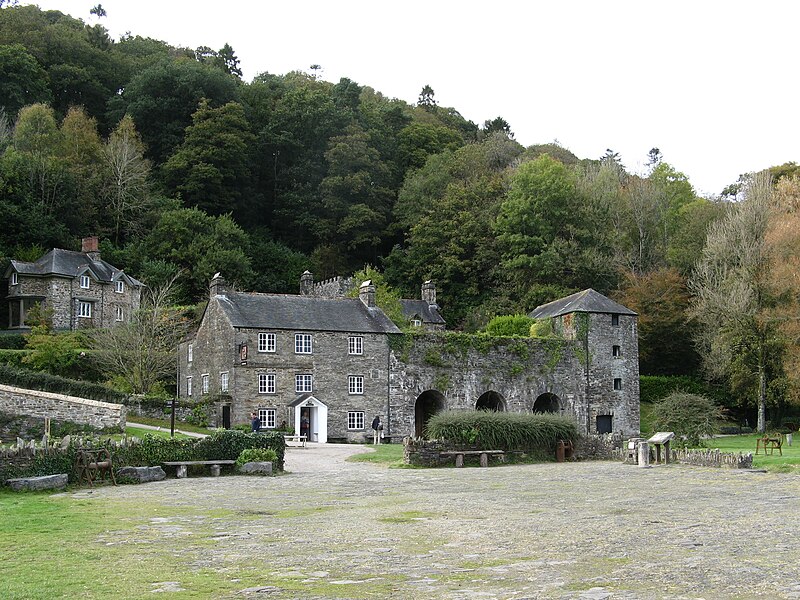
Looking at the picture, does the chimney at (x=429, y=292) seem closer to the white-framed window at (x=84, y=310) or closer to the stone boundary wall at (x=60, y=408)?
the white-framed window at (x=84, y=310)

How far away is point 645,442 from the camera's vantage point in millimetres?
26469

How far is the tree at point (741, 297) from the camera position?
1916 inches

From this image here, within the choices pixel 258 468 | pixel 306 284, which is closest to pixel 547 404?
pixel 306 284

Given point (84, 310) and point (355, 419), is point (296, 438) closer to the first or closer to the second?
point (355, 419)

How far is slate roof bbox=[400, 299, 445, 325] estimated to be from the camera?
2450 inches

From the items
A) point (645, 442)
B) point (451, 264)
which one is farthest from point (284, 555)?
point (451, 264)

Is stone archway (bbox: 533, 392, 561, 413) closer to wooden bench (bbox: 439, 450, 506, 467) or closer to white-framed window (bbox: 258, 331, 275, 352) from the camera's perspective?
white-framed window (bbox: 258, 331, 275, 352)

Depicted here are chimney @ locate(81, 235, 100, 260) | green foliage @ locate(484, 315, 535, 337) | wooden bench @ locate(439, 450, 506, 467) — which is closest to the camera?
wooden bench @ locate(439, 450, 506, 467)

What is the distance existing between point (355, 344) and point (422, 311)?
60.1 ft

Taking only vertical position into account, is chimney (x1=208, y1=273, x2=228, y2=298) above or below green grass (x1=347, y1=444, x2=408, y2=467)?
above

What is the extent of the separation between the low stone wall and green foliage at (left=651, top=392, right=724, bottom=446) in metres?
3.83

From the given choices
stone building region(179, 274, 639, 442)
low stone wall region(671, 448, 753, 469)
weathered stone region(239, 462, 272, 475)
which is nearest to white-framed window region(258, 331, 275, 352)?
stone building region(179, 274, 639, 442)

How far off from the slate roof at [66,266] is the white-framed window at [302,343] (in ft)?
64.7

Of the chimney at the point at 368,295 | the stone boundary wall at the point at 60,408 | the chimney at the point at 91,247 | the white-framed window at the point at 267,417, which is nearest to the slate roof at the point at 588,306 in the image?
the chimney at the point at 368,295
